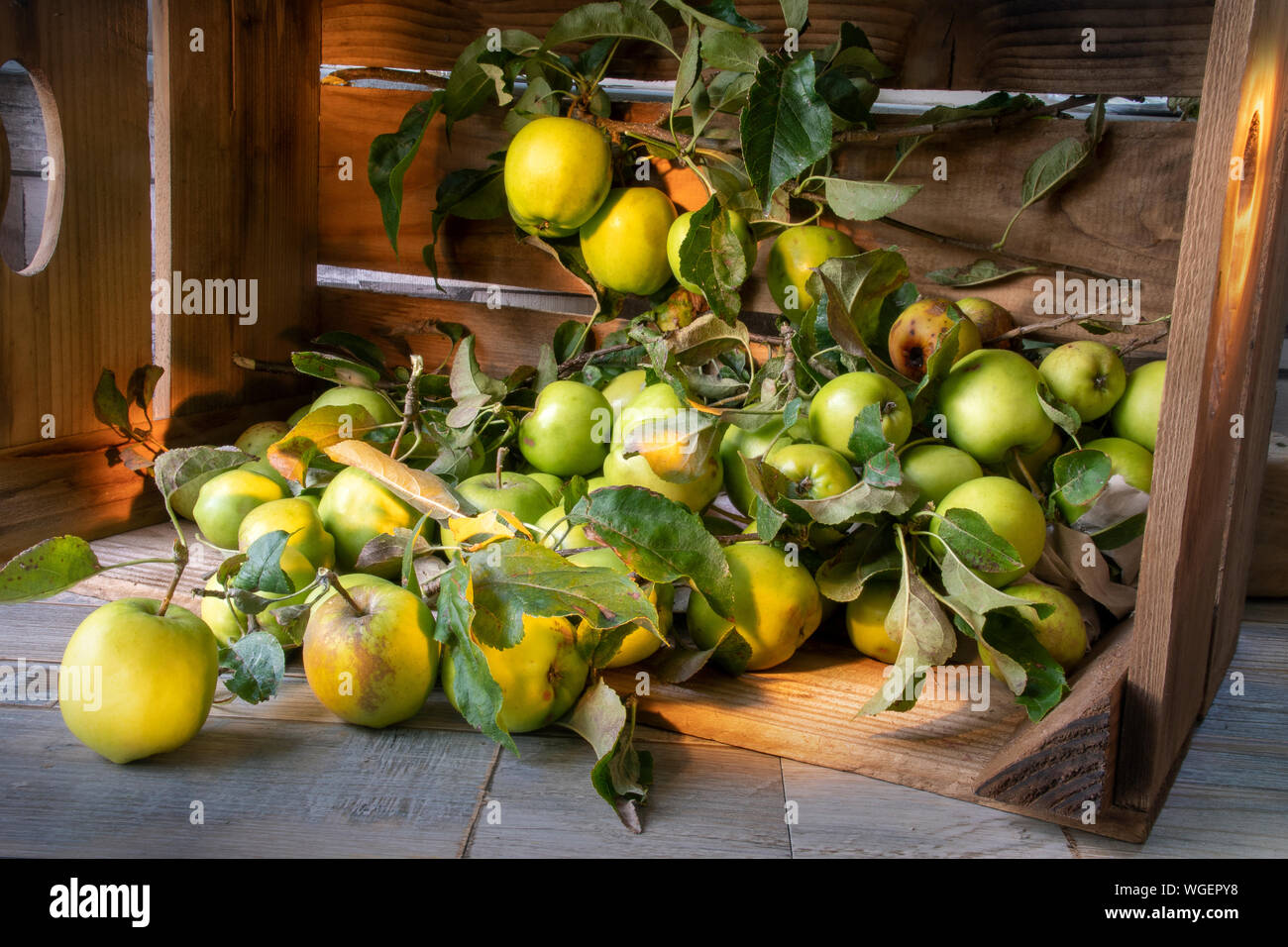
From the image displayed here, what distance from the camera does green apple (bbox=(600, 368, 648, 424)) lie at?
3.53ft

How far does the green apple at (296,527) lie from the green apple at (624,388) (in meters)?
0.32

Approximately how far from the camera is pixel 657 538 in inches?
29.3

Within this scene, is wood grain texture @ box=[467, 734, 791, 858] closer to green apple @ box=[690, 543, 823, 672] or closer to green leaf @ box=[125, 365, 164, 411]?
green apple @ box=[690, 543, 823, 672]

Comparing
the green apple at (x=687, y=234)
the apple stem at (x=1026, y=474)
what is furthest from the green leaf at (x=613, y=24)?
the apple stem at (x=1026, y=474)

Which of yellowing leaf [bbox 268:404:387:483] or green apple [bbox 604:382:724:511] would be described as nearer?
green apple [bbox 604:382:724:511]

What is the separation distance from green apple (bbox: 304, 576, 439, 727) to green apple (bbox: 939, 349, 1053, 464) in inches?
18.9

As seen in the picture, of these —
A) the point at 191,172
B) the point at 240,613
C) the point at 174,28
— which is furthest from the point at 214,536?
the point at 174,28

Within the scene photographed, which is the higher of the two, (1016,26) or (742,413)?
(1016,26)

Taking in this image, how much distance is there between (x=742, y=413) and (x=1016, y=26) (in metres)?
0.55

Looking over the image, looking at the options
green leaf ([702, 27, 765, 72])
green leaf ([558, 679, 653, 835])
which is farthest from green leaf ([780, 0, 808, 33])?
green leaf ([558, 679, 653, 835])

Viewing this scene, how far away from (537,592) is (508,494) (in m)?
0.25

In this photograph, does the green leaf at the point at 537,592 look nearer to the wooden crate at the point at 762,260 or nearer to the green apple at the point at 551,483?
the wooden crate at the point at 762,260

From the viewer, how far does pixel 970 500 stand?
82cm

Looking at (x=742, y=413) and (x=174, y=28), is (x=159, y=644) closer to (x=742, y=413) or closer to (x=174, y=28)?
(x=742, y=413)
